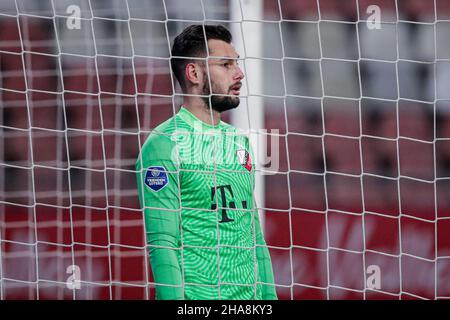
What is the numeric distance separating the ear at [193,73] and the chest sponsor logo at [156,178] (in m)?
0.24

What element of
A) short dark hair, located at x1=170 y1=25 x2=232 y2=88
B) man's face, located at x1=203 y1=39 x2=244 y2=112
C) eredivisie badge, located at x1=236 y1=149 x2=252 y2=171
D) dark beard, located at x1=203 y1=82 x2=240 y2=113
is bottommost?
eredivisie badge, located at x1=236 y1=149 x2=252 y2=171

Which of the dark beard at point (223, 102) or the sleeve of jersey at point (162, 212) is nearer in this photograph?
the sleeve of jersey at point (162, 212)

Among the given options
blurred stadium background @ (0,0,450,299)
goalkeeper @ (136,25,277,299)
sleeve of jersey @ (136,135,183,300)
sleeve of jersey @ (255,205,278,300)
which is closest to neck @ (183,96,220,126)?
goalkeeper @ (136,25,277,299)

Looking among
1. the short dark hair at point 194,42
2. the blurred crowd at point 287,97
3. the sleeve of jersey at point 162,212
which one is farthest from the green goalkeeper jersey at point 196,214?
the blurred crowd at point 287,97

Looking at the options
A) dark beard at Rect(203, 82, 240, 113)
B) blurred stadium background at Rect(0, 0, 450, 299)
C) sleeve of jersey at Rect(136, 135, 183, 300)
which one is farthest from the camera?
blurred stadium background at Rect(0, 0, 450, 299)

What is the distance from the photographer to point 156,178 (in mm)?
1808

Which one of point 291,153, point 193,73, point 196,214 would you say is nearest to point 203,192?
point 196,214

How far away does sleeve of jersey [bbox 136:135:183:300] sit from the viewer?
5.81ft

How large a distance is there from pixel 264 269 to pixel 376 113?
3.69ft

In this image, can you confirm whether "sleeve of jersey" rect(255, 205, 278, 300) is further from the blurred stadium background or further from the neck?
the blurred stadium background

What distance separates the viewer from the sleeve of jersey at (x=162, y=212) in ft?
5.81

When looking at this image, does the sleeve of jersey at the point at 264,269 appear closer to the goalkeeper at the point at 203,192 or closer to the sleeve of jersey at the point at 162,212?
the goalkeeper at the point at 203,192
